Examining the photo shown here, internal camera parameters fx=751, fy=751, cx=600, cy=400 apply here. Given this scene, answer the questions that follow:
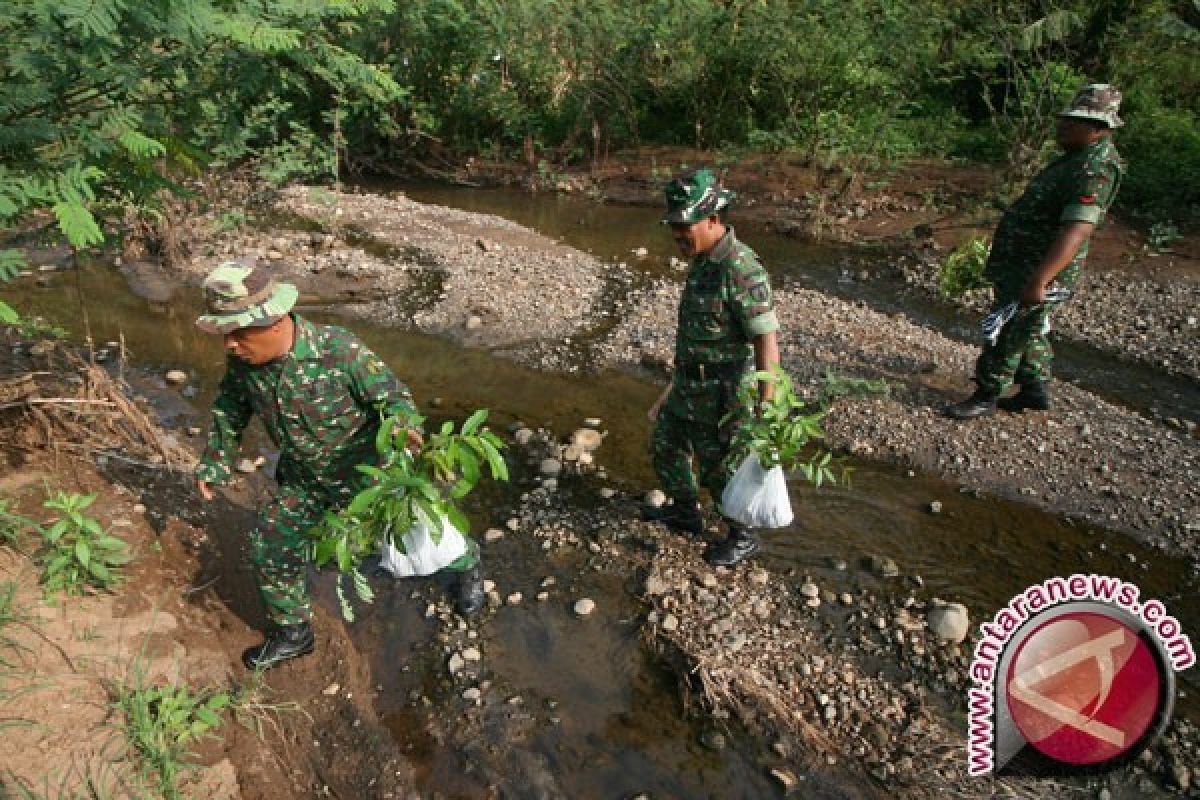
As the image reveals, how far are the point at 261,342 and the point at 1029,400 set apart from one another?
5.08 meters

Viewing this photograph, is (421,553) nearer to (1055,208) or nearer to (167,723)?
(167,723)

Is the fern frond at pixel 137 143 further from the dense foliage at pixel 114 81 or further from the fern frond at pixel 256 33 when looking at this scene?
the fern frond at pixel 256 33

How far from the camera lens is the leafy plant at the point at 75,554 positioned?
3115mm

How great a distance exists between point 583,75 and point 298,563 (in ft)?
36.6

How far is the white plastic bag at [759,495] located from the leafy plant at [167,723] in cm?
220

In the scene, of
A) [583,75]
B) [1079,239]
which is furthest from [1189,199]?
[583,75]

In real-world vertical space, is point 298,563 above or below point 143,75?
below

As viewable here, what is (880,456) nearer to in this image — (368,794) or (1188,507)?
(1188,507)

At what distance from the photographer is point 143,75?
3.04 metres

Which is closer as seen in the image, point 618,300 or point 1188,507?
point 1188,507

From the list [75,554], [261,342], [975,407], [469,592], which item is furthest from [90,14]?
[975,407]

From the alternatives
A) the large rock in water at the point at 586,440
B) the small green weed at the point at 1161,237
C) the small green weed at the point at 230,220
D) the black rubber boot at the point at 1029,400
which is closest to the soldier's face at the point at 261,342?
the large rock in water at the point at 586,440

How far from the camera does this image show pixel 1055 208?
459cm

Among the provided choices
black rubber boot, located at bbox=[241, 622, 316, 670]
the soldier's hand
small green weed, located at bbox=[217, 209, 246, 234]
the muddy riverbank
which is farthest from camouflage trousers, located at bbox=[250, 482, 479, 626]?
→ small green weed, located at bbox=[217, 209, 246, 234]
